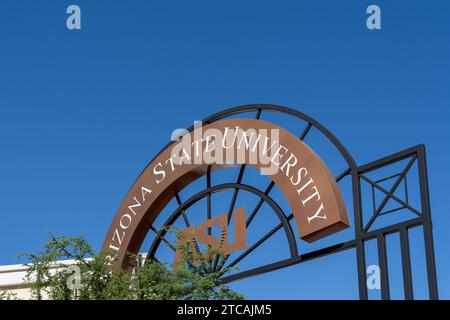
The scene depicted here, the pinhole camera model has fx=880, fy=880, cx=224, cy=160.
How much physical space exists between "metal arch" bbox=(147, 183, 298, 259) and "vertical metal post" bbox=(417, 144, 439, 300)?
3.11 meters

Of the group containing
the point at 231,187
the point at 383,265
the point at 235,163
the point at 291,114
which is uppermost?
the point at 291,114

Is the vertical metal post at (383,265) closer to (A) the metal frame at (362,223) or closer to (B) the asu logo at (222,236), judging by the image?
(A) the metal frame at (362,223)

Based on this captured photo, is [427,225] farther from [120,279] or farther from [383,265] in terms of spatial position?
[120,279]

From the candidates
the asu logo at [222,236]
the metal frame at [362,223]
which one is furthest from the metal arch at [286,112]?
the asu logo at [222,236]

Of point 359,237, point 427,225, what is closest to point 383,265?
point 359,237

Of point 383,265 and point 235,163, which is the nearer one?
point 383,265

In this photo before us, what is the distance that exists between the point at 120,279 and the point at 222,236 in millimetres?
2832

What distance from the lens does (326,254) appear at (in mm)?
17188

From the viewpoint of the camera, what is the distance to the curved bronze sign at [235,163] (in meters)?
17.4

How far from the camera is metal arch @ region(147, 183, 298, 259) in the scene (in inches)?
712

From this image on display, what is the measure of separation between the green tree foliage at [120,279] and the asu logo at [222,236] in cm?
63

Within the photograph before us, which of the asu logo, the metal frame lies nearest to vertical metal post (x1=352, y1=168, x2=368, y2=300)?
the metal frame

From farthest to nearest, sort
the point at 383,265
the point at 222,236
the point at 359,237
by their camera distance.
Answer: the point at 222,236
the point at 359,237
the point at 383,265

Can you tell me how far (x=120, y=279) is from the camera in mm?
17469
